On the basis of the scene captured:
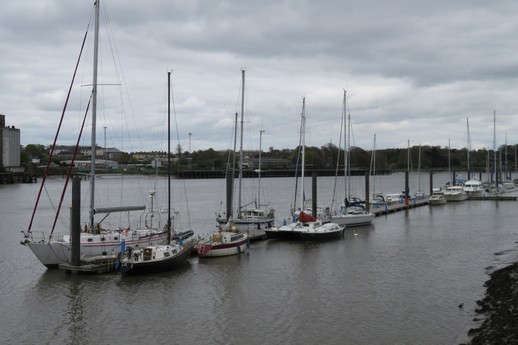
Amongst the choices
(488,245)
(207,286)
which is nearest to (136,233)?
(207,286)

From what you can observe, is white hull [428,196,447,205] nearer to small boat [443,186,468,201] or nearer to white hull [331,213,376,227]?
small boat [443,186,468,201]

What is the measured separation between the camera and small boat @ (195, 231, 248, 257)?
118 feet

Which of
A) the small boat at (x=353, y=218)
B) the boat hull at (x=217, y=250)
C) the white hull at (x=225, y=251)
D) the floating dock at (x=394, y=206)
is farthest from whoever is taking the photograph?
the floating dock at (x=394, y=206)

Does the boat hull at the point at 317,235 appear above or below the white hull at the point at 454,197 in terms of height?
below

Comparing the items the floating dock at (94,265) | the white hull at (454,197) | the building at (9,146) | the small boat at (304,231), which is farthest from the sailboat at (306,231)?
the building at (9,146)

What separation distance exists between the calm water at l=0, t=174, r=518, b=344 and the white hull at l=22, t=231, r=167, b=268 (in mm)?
947

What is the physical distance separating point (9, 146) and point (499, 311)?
188 meters

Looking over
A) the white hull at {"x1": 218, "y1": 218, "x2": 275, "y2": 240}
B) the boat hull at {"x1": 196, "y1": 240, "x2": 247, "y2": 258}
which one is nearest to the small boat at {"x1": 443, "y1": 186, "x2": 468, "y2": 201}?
the white hull at {"x1": 218, "y1": 218, "x2": 275, "y2": 240}

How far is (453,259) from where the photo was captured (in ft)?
120

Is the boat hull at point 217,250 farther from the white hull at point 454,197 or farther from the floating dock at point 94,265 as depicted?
the white hull at point 454,197

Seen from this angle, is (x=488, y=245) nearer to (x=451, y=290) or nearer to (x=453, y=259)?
(x=453, y=259)

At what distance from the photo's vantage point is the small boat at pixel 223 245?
35822 millimetres

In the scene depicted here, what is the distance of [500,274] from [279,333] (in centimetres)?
1469

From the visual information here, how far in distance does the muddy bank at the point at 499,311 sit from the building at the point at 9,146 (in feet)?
592
